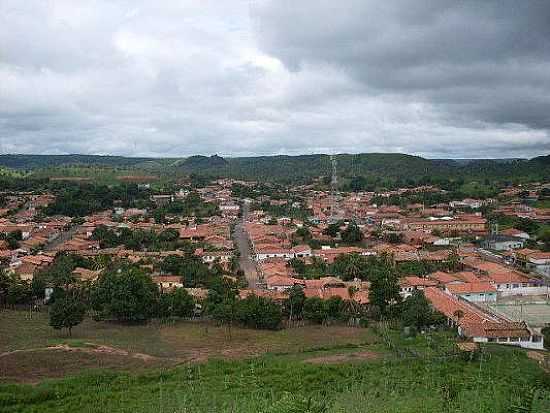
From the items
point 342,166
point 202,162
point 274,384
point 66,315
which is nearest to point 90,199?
point 66,315

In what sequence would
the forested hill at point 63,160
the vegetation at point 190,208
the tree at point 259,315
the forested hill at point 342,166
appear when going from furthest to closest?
the forested hill at point 63,160 < the forested hill at point 342,166 < the vegetation at point 190,208 < the tree at point 259,315

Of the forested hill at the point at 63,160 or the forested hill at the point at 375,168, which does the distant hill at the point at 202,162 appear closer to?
the forested hill at the point at 375,168

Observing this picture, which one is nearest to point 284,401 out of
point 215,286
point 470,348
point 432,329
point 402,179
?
point 470,348

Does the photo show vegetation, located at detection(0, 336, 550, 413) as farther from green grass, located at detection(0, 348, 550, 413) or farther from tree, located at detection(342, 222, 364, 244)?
tree, located at detection(342, 222, 364, 244)

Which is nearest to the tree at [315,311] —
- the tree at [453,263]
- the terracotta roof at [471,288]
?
the terracotta roof at [471,288]

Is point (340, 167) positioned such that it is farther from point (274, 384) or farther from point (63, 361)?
point (274, 384)
